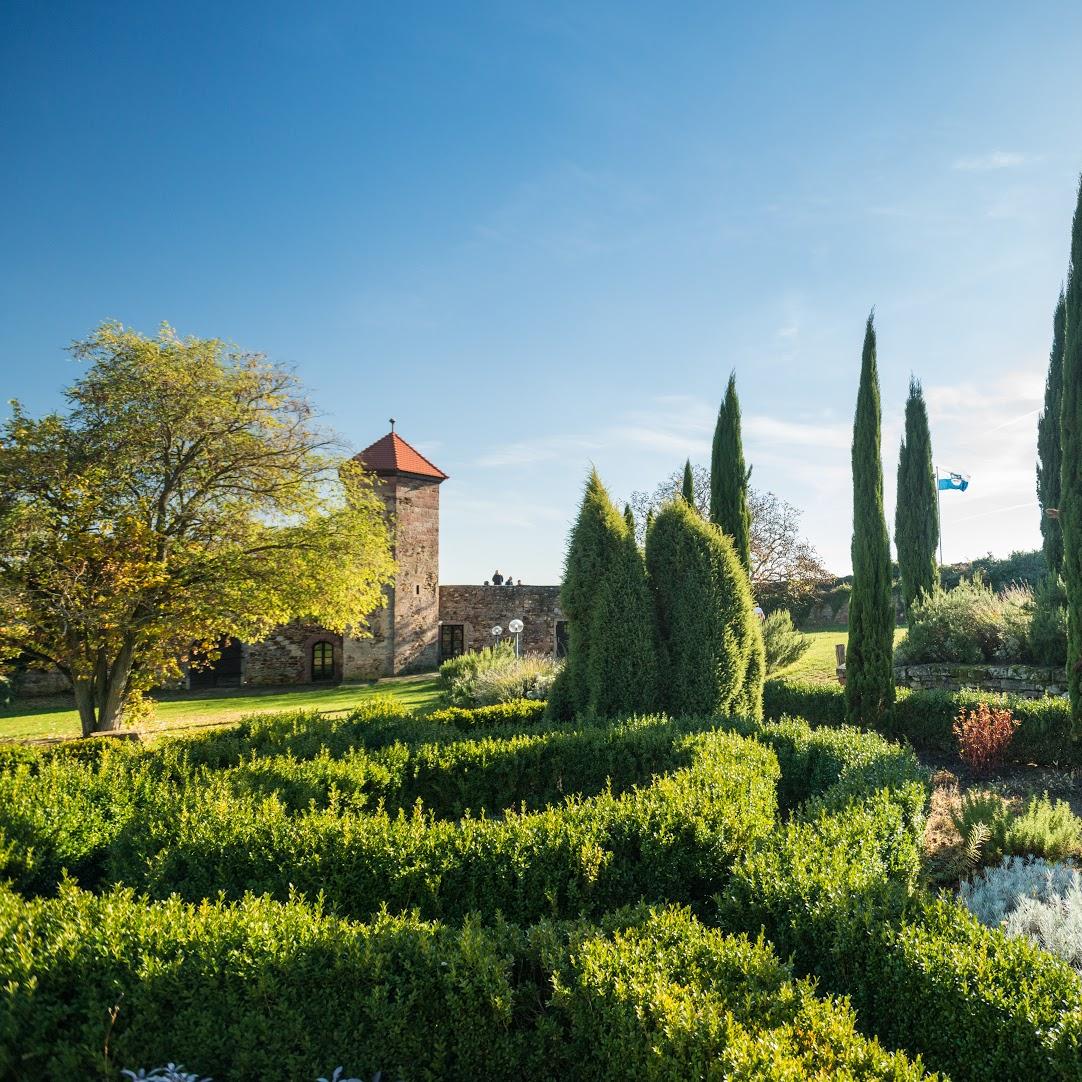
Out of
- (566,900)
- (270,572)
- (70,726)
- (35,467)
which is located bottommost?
(70,726)

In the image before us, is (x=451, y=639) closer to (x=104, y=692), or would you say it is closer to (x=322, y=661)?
(x=322, y=661)

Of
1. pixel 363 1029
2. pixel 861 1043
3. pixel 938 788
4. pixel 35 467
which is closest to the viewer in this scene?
pixel 861 1043

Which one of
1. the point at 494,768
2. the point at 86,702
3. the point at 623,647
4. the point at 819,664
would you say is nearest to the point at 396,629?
the point at 86,702

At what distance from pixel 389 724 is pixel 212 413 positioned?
27.2 feet

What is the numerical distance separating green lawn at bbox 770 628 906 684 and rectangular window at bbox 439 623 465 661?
12.8m

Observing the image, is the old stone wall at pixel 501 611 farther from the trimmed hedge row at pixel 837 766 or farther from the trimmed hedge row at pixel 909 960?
the trimmed hedge row at pixel 909 960

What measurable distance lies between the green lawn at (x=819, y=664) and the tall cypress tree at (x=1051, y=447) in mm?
4298

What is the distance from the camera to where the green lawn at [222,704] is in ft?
51.6

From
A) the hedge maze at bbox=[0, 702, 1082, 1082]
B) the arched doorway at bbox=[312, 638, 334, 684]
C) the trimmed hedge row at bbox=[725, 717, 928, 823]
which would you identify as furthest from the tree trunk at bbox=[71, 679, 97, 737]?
the trimmed hedge row at bbox=[725, 717, 928, 823]

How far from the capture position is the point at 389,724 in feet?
26.1

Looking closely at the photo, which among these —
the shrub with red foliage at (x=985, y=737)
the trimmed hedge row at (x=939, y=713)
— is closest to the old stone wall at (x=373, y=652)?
the trimmed hedge row at (x=939, y=713)

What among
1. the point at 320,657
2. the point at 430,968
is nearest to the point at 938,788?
the point at 430,968

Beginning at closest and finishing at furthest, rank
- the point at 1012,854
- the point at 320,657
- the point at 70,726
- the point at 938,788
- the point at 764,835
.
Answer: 1. the point at 764,835
2. the point at 1012,854
3. the point at 938,788
4. the point at 70,726
5. the point at 320,657

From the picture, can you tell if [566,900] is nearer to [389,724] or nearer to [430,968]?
[430,968]
